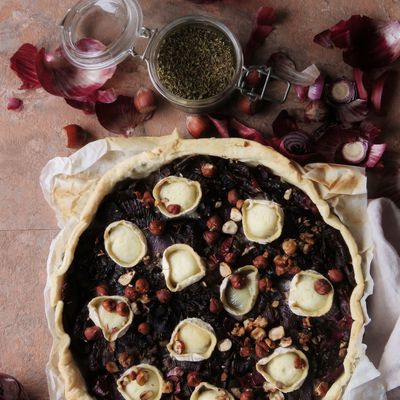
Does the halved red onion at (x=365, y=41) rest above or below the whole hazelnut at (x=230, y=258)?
above

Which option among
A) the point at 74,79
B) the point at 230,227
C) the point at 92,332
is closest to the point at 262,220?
the point at 230,227

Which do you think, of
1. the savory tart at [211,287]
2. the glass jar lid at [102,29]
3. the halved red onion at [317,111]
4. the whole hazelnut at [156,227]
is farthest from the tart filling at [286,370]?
the glass jar lid at [102,29]

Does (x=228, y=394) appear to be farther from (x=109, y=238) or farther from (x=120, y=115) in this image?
(x=120, y=115)

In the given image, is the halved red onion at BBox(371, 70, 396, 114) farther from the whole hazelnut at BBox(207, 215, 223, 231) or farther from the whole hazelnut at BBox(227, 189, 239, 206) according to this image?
the whole hazelnut at BBox(207, 215, 223, 231)

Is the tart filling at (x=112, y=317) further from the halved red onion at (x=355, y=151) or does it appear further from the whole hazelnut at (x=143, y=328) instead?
the halved red onion at (x=355, y=151)

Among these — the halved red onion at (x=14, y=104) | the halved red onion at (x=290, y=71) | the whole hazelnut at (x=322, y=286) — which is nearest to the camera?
the whole hazelnut at (x=322, y=286)

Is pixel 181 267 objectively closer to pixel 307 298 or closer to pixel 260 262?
pixel 260 262
